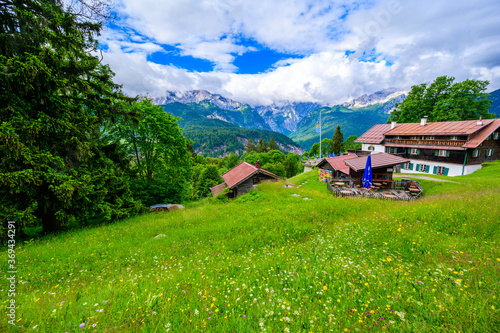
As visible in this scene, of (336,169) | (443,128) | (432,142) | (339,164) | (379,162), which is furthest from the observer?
(432,142)

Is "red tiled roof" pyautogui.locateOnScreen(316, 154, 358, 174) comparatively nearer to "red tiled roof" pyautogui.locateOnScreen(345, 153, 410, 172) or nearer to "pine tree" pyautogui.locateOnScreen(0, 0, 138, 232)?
"red tiled roof" pyautogui.locateOnScreen(345, 153, 410, 172)

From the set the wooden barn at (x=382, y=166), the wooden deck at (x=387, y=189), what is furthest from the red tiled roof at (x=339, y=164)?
the wooden deck at (x=387, y=189)

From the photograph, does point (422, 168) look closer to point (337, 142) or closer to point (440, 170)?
point (440, 170)

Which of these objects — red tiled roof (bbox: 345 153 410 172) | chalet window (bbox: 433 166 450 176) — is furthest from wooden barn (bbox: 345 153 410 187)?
chalet window (bbox: 433 166 450 176)

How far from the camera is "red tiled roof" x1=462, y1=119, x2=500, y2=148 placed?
2991 cm

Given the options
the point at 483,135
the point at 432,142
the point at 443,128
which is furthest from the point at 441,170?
the point at 443,128

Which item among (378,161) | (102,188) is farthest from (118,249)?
(378,161)

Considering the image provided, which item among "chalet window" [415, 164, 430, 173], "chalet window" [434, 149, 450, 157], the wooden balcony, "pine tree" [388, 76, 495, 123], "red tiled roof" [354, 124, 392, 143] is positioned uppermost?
"pine tree" [388, 76, 495, 123]

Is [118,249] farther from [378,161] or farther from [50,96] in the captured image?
[378,161]

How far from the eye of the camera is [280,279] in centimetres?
514

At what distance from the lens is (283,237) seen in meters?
9.05

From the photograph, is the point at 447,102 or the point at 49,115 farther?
the point at 447,102

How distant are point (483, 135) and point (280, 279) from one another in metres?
45.3

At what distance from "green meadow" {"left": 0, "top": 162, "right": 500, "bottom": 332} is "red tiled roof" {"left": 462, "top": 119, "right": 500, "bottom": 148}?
3091 cm
